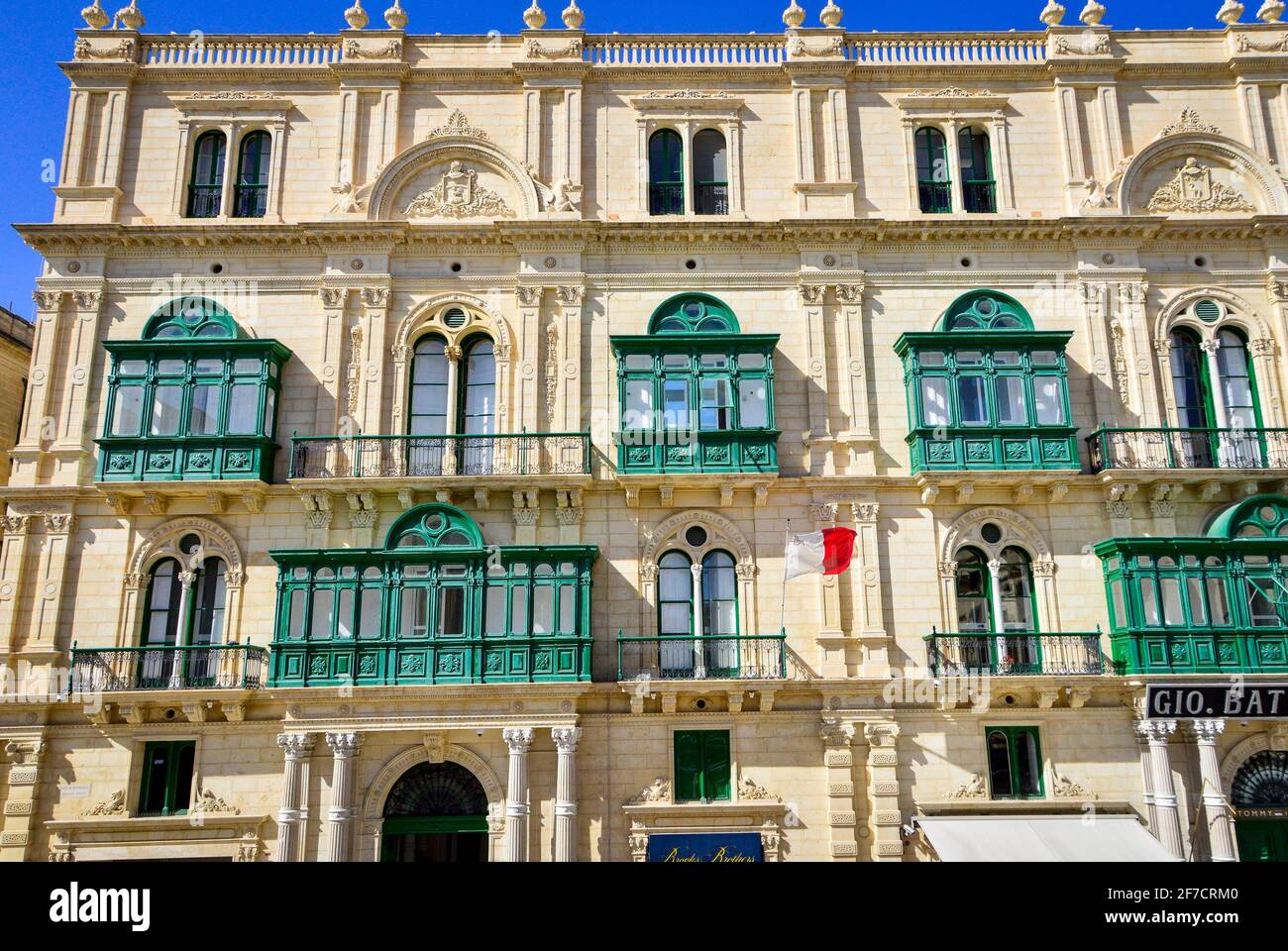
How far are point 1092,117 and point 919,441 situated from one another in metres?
10.8

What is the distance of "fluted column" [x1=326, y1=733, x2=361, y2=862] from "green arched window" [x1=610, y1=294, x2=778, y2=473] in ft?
28.6

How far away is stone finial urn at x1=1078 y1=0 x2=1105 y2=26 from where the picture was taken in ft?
88.5

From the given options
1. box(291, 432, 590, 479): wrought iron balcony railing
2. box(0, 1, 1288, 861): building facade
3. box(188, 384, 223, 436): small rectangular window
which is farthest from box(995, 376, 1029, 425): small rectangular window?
box(188, 384, 223, 436): small rectangular window

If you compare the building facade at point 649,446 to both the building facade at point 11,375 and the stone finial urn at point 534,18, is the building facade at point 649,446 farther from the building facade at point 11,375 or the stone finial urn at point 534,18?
the building facade at point 11,375

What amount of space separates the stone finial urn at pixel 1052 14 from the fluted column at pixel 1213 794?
18.4 m

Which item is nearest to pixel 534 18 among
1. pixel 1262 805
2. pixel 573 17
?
pixel 573 17

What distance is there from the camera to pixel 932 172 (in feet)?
87.5

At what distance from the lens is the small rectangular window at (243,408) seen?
2397cm

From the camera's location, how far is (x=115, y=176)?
26.0 m

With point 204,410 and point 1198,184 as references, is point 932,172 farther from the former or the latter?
point 204,410

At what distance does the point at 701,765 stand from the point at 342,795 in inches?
311

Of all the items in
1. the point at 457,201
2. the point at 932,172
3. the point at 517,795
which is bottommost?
the point at 517,795

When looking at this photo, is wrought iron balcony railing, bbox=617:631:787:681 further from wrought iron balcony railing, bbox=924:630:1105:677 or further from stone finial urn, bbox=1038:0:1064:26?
stone finial urn, bbox=1038:0:1064:26

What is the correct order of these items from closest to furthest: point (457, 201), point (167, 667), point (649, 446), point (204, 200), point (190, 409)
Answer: point (167, 667) < point (649, 446) < point (190, 409) < point (457, 201) < point (204, 200)
